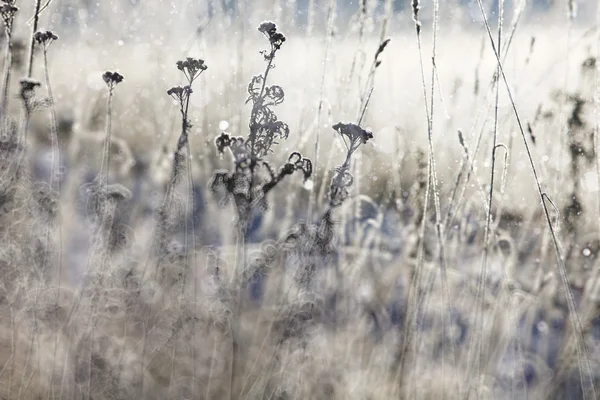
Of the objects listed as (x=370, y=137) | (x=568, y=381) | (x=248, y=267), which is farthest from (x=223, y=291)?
(x=568, y=381)

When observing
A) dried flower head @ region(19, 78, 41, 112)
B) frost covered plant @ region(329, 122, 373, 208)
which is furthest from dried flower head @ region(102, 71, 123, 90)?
frost covered plant @ region(329, 122, 373, 208)

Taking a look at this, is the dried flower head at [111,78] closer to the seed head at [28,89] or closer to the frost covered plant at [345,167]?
the seed head at [28,89]

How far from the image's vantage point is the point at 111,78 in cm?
594

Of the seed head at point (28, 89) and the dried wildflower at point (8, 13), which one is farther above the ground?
the dried wildflower at point (8, 13)

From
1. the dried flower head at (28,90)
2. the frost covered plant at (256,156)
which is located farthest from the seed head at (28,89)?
the frost covered plant at (256,156)

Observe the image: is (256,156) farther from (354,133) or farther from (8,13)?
(8,13)

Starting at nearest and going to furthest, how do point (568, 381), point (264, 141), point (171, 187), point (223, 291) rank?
1. point (264, 141)
2. point (171, 187)
3. point (223, 291)
4. point (568, 381)

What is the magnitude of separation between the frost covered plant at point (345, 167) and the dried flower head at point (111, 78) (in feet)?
7.54

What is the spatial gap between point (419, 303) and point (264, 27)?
140 inches

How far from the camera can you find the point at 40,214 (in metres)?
6.29

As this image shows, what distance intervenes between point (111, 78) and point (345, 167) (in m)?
2.56

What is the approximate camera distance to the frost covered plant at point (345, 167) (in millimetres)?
5137

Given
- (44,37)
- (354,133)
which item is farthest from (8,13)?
(354,133)

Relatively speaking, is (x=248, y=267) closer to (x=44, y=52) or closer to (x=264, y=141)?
(x=264, y=141)
